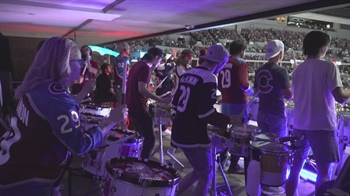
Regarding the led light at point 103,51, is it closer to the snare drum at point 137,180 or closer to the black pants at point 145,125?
the black pants at point 145,125

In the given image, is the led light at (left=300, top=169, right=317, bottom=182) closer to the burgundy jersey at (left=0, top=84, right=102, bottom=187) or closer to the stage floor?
the stage floor

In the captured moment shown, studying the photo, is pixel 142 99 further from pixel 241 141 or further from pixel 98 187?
pixel 241 141

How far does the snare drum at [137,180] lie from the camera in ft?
6.25

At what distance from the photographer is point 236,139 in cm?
300

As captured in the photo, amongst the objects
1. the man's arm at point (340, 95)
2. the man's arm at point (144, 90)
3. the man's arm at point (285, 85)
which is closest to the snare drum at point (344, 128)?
the man's arm at point (285, 85)

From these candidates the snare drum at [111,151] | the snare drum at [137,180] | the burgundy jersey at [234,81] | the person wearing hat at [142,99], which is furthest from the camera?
the burgundy jersey at [234,81]

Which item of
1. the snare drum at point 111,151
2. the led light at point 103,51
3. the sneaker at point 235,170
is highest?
the led light at point 103,51

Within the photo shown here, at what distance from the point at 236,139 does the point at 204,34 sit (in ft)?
52.1

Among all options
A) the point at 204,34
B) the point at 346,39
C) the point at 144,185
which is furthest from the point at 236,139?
the point at 346,39

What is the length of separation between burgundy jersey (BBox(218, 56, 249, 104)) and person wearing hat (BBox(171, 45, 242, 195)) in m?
1.40

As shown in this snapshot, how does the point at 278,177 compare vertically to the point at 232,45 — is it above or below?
below

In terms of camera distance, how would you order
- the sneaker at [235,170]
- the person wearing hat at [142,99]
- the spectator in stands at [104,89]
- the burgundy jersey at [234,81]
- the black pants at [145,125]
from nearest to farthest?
the person wearing hat at [142,99]
the black pants at [145,125]
the burgundy jersey at [234,81]
the sneaker at [235,170]
the spectator in stands at [104,89]

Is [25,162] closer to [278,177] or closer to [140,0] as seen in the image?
[278,177]

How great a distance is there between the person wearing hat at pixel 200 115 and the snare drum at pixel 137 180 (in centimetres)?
58
